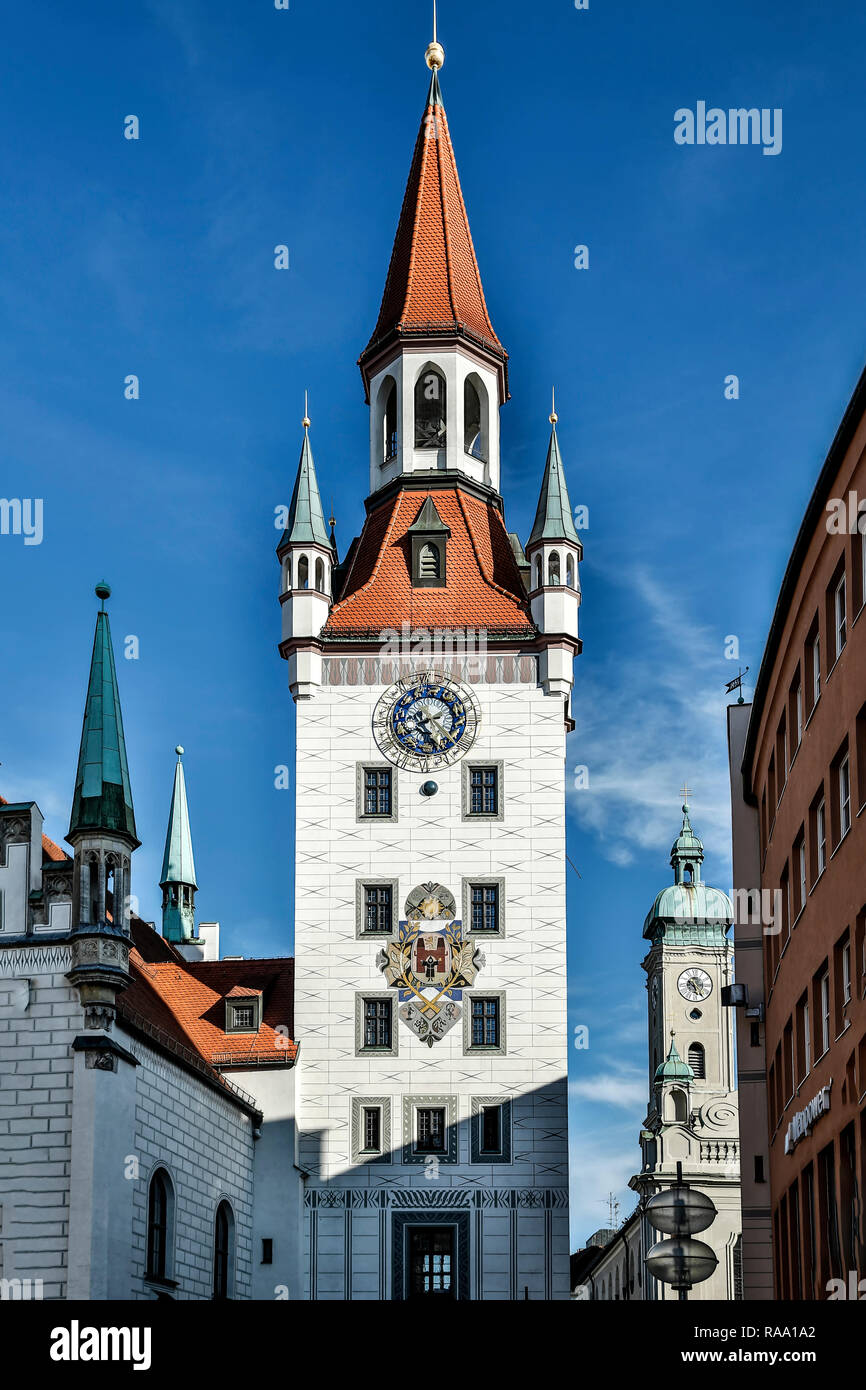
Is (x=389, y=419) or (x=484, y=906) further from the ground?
(x=389, y=419)

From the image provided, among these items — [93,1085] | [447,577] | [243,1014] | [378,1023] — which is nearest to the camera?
[93,1085]

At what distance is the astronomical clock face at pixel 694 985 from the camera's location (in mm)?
119625

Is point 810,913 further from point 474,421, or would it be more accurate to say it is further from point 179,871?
point 179,871

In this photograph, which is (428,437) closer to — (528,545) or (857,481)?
(528,545)

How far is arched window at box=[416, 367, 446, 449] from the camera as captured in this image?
202 feet

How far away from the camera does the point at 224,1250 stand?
50.0 m

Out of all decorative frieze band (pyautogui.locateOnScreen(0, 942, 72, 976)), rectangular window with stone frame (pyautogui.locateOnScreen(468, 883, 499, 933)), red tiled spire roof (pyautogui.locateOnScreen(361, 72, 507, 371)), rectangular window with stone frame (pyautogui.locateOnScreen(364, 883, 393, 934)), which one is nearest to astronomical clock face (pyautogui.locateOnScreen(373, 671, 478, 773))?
rectangular window with stone frame (pyautogui.locateOnScreen(364, 883, 393, 934))

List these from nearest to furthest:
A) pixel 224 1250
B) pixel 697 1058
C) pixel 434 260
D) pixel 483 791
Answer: pixel 224 1250
pixel 483 791
pixel 434 260
pixel 697 1058

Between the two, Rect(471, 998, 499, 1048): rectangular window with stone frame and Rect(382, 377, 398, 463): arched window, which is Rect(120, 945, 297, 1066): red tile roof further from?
Rect(382, 377, 398, 463): arched window

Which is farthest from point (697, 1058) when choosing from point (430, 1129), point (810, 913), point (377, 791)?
point (810, 913)

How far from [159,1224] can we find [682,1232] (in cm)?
2686

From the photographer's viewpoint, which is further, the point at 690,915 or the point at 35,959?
the point at 690,915

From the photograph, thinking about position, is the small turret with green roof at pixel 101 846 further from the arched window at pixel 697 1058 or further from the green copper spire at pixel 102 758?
the arched window at pixel 697 1058
